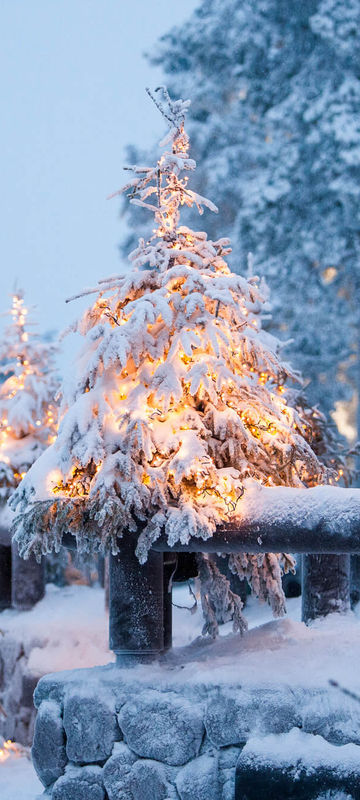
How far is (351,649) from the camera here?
5766mm

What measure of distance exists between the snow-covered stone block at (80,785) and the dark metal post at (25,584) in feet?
22.4

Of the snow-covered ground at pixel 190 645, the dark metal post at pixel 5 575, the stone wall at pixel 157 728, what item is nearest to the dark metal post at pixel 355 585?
the snow-covered ground at pixel 190 645

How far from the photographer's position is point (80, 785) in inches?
228

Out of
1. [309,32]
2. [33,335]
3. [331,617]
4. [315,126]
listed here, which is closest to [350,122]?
[315,126]

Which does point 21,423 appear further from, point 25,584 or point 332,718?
point 332,718

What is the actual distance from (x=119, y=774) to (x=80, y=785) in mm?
297

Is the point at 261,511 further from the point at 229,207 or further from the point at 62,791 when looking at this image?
the point at 229,207

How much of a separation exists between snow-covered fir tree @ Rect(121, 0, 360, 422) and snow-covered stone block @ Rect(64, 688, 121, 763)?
13.2 meters

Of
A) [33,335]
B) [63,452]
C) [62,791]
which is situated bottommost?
[62,791]

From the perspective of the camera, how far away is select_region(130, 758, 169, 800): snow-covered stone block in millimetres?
5547

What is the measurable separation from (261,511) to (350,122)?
574 inches

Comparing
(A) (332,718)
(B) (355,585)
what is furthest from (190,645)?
(B) (355,585)

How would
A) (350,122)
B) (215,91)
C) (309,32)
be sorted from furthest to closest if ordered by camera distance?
(215,91) < (309,32) < (350,122)

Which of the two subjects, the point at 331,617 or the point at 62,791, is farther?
the point at 331,617
